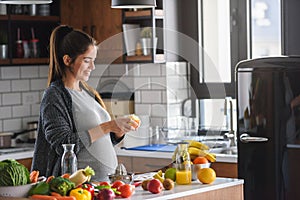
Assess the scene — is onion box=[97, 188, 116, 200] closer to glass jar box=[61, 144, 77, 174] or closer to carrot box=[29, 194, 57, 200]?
carrot box=[29, 194, 57, 200]

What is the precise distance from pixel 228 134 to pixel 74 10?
1.82 meters

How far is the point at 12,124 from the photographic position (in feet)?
21.0

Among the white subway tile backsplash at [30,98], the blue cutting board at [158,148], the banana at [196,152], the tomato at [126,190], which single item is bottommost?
the blue cutting board at [158,148]

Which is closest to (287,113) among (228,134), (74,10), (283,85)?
(283,85)

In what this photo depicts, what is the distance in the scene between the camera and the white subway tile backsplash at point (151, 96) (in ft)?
19.9

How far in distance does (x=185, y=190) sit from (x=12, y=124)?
3066mm

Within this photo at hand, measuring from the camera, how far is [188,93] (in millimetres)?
6184

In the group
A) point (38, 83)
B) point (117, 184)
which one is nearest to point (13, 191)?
point (117, 184)

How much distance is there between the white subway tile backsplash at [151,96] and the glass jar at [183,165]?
2.26 metres

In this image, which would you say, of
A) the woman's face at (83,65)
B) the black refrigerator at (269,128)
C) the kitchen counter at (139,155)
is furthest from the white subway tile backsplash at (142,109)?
the woman's face at (83,65)

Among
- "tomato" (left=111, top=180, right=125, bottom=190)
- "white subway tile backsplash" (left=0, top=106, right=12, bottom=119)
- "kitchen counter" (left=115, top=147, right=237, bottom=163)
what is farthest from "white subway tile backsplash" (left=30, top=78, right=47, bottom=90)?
"tomato" (left=111, top=180, right=125, bottom=190)

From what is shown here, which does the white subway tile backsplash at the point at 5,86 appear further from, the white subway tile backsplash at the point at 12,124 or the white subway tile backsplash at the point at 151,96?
the white subway tile backsplash at the point at 151,96

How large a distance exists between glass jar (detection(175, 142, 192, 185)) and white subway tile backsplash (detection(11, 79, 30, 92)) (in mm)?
2941

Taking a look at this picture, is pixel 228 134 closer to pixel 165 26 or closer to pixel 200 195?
pixel 165 26
